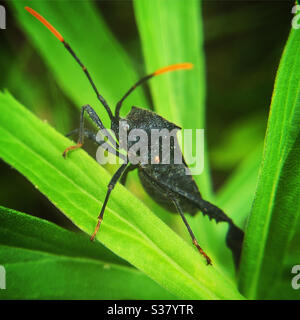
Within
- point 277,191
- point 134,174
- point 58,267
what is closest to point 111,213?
point 58,267

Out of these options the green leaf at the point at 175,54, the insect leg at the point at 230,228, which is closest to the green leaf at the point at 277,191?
the insect leg at the point at 230,228

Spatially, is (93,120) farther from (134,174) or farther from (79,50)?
(79,50)

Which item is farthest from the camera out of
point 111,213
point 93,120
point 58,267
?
point 93,120

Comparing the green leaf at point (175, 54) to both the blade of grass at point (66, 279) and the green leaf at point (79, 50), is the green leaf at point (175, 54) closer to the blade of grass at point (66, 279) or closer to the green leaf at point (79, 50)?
the green leaf at point (79, 50)

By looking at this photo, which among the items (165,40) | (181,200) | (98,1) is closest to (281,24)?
(165,40)

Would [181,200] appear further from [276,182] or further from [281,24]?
[281,24]

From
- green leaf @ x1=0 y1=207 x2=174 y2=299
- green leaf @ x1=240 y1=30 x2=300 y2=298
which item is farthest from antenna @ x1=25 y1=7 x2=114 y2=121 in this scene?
green leaf @ x1=240 y1=30 x2=300 y2=298

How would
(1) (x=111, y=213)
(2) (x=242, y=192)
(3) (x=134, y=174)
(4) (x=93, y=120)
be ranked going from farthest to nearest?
(2) (x=242, y=192) → (3) (x=134, y=174) → (4) (x=93, y=120) → (1) (x=111, y=213)
